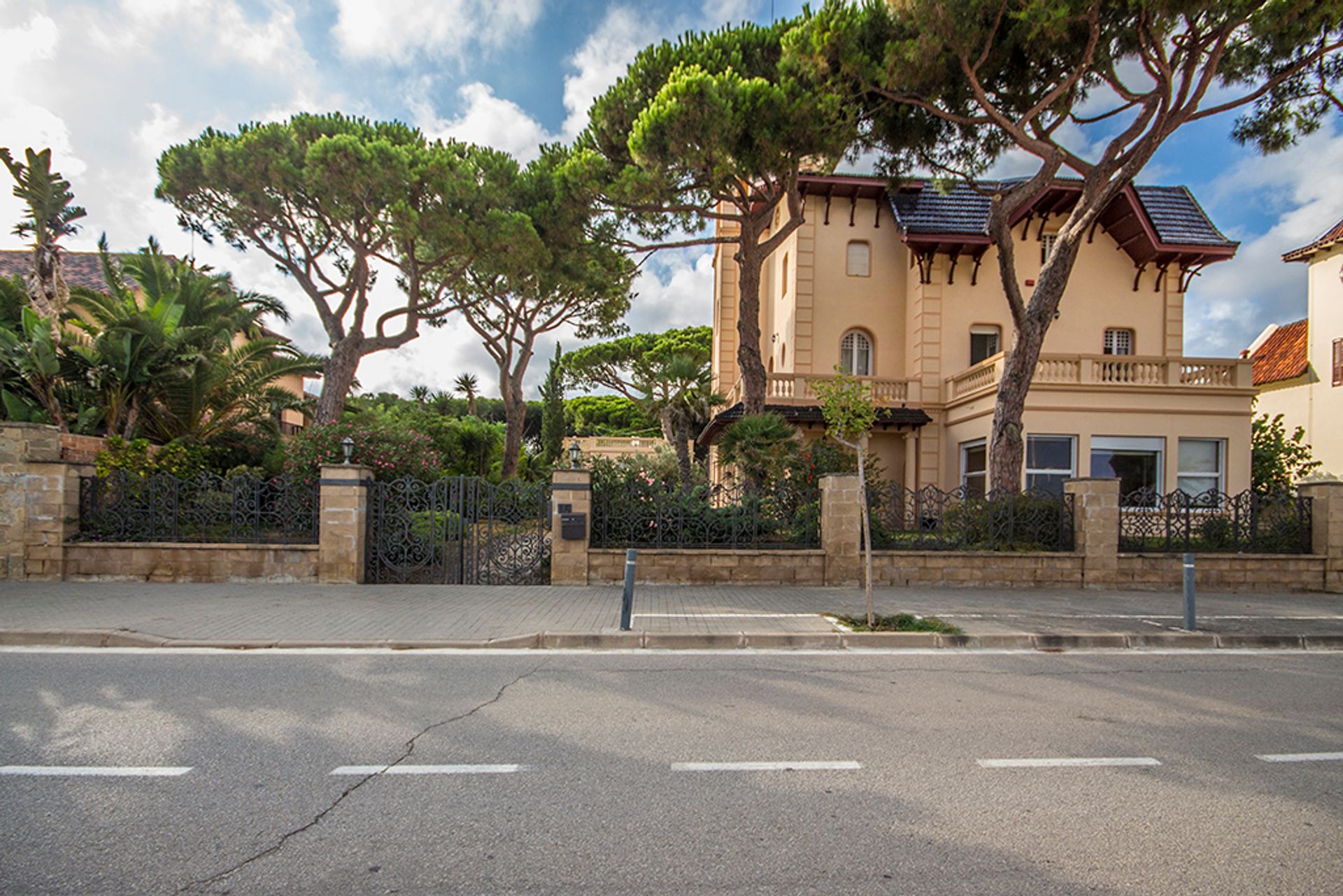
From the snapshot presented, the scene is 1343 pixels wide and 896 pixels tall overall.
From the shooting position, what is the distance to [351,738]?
4.81 meters

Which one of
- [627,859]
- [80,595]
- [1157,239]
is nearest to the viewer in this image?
[627,859]

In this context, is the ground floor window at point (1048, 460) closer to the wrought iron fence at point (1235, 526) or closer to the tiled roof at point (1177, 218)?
the wrought iron fence at point (1235, 526)

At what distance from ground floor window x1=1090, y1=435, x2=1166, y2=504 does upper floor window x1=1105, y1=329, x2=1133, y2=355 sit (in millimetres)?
4889

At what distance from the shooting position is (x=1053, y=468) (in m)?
18.5

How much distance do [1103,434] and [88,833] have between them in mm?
20208

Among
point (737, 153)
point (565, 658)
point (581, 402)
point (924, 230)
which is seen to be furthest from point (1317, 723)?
point (581, 402)

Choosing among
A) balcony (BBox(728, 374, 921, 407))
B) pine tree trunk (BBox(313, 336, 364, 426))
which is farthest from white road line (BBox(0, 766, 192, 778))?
balcony (BBox(728, 374, 921, 407))

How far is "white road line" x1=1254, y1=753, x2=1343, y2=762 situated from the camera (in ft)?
15.3

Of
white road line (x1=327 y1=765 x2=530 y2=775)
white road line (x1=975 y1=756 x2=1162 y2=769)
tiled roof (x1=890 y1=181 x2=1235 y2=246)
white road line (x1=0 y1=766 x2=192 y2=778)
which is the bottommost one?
white road line (x1=327 y1=765 x2=530 y2=775)

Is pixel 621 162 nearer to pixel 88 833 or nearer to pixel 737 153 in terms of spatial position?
pixel 737 153

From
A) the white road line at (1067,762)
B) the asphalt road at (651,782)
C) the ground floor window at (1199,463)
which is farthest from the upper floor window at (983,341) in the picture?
the white road line at (1067,762)

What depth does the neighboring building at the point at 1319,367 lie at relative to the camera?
936 inches

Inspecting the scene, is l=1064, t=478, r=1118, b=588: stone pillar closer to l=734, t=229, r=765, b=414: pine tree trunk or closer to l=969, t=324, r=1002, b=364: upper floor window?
l=734, t=229, r=765, b=414: pine tree trunk

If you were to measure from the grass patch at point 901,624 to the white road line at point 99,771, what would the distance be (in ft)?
21.2
